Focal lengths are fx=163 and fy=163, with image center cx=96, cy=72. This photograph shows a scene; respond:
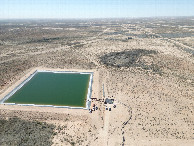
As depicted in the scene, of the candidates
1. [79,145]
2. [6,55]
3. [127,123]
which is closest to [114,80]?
[127,123]

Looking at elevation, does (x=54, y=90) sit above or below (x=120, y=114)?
above

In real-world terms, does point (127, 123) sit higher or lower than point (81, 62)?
lower

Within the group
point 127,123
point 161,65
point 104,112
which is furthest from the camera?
point 161,65

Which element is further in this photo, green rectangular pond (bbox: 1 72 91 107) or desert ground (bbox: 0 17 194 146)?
green rectangular pond (bbox: 1 72 91 107)

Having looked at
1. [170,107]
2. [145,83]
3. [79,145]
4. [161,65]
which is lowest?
[79,145]

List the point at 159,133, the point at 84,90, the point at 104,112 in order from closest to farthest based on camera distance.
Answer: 1. the point at 159,133
2. the point at 104,112
3. the point at 84,90

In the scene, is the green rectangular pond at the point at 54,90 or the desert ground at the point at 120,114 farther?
the green rectangular pond at the point at 54,90

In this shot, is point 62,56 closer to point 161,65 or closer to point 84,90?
point 84,90

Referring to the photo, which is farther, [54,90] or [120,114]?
[54,90]
